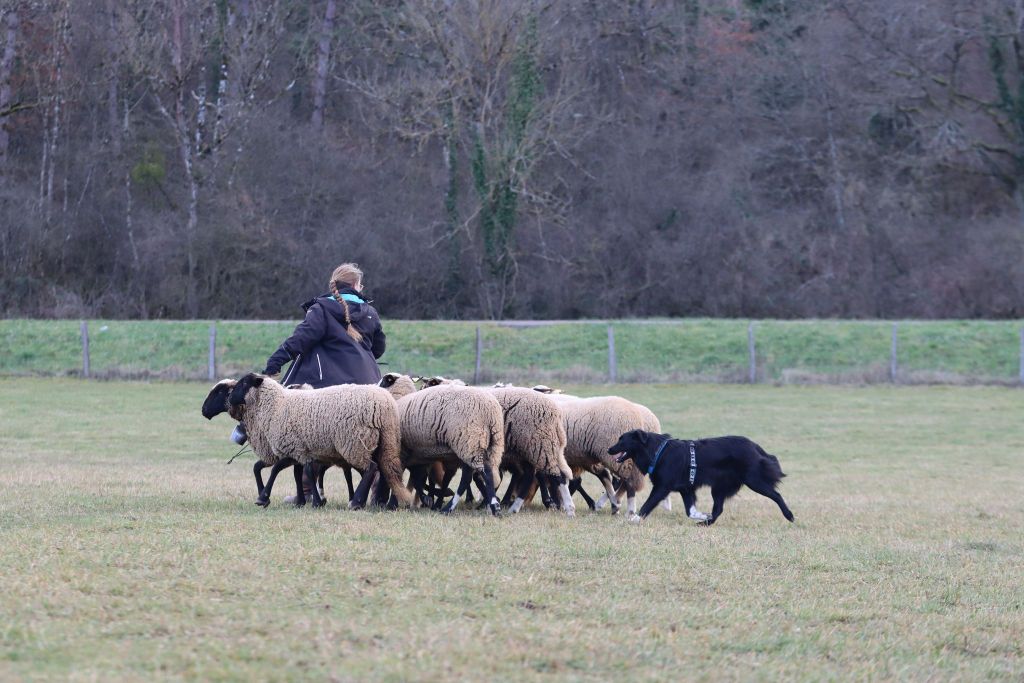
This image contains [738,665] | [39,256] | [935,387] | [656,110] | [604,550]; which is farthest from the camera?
[656,110]

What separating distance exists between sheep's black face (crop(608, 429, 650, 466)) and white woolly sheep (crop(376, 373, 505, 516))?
105 centimetres

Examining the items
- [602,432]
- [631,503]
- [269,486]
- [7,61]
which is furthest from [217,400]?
[7,61]

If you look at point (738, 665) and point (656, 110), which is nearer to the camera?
point (738, 665)

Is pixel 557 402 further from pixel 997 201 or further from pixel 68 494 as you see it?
pixel 997 201

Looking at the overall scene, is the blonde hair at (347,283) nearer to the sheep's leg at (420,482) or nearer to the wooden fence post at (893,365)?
the sheep's leg at (420,482)

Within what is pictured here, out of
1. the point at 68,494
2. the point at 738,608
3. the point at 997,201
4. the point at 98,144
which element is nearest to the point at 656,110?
the point at 997,201

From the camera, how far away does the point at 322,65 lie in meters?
47.5

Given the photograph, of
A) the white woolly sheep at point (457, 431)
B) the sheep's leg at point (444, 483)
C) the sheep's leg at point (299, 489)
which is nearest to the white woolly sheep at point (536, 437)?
the white woolly sheep at point (457, 431)

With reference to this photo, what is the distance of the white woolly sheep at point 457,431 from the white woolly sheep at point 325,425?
0.19m

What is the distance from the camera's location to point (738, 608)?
7.41m

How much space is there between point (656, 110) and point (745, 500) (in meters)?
38.2

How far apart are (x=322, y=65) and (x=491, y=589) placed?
42358mm

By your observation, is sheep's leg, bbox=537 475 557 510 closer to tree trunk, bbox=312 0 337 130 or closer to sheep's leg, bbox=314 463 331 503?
sheep's leg, bbox=314 463 331 503

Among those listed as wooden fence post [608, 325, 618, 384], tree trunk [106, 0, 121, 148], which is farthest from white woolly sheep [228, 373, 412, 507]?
tree trunk [106, 0, 121, 148]
